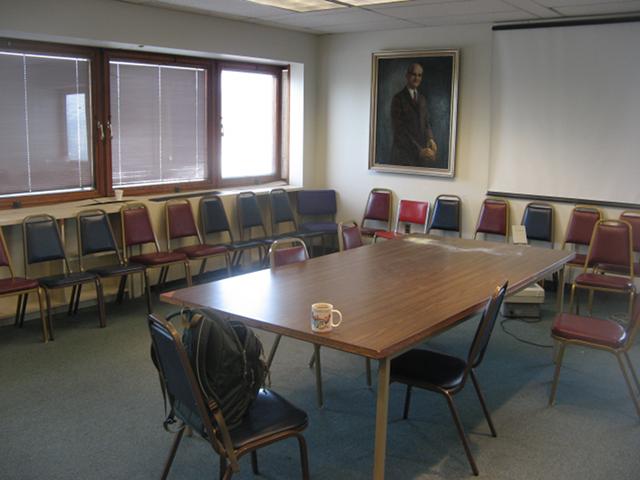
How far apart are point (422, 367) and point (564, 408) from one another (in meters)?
1.16

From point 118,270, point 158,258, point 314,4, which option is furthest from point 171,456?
point 314,4

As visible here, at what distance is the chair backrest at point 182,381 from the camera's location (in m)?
2.42

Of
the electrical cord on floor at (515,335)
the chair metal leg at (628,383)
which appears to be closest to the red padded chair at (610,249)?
the electrical cord on floor at (515,335)

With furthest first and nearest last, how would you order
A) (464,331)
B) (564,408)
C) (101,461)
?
1. (464,331)
2. (564,408)
3. (101,461)

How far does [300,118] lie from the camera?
25.6 ft

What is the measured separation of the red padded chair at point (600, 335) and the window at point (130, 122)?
409 cm

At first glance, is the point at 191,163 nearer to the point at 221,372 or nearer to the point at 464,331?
the point at 464,331

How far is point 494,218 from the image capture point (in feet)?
22.0

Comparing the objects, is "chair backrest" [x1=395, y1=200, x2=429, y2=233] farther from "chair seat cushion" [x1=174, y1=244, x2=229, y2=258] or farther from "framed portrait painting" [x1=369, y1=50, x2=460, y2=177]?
"chair seat cushion" [x1=174, y1=244, x2=229, y2=258]

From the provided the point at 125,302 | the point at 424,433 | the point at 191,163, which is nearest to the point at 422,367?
the point at 424,433

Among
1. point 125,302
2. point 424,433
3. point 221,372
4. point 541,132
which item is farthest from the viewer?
point 541,132

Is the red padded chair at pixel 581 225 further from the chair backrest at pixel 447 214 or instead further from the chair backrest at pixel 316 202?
the chair backrest at pixel 316 202

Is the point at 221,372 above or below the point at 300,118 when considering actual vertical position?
below

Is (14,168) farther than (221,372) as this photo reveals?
Yes
